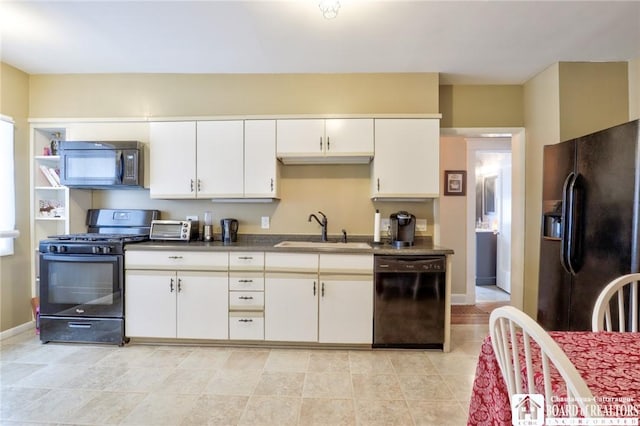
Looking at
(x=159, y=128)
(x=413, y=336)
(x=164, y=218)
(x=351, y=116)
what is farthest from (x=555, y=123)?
(x=164, y=218)

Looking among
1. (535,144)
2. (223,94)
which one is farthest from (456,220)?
(223,94)

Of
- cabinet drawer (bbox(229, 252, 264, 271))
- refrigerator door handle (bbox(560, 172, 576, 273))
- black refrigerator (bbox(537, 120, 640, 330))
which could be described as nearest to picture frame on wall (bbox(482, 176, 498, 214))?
black refrigerator (bbox(537, 120, 640, 330))

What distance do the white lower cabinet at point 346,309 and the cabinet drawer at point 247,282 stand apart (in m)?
0.53

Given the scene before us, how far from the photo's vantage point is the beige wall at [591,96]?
8.87 feet

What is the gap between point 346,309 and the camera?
256 cm

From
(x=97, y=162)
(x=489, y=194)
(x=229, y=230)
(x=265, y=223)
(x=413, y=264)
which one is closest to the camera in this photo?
(x=413, y=264)

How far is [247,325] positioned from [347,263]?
3.28 ft

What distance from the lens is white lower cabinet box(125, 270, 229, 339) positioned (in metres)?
2.62

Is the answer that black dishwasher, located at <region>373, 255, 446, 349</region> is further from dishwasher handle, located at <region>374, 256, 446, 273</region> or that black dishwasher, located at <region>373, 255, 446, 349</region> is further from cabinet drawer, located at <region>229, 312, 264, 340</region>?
cabinet drawer, located at <region>229, 312, 264, 340</region>

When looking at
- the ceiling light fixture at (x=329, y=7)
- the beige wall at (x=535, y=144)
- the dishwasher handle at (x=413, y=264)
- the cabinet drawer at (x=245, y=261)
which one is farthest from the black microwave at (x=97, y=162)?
the beige wall at (x=535, y=144)

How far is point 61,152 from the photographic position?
285 cm

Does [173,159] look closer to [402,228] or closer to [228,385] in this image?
[228,385]

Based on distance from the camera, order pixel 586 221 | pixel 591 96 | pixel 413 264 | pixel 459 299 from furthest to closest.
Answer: pixel 459 299 < pixel 591 96 < pixel 413 264 < pixel 586 221

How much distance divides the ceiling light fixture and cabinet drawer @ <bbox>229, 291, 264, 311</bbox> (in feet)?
7.14
